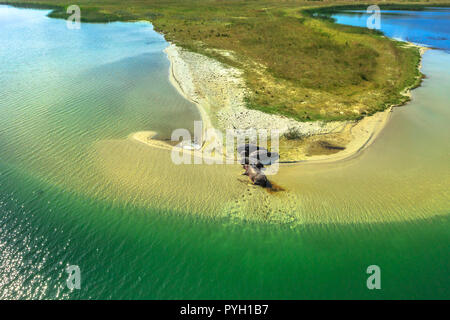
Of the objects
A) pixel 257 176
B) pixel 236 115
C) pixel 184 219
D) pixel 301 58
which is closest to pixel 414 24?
pixel 301 58

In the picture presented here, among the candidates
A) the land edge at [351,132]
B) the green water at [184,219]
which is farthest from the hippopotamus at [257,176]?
the land edge at [351,132]

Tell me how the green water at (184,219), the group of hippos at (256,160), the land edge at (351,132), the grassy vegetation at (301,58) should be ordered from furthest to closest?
1. the grassy vegetation at (301,58)
2. the land edge at (351,132)
3. the group of hippos at (256,160)
4. the green water at (184,219)

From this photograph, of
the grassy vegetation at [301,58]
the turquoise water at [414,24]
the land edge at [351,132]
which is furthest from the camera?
the turquoise water at [414,24]

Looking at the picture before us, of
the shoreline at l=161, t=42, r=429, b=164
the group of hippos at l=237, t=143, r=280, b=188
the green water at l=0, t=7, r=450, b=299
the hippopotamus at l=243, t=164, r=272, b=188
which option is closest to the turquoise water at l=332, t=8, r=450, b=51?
the shoreline at l=161, t=42, r=429, b=164

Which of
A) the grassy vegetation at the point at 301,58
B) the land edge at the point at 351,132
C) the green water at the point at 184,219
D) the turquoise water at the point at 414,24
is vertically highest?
the turquoise water at the point at 414,24

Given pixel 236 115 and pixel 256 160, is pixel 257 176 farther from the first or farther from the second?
pixel 236 115

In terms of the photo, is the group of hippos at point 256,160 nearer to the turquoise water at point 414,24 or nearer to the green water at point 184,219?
the green water at point 184,219
